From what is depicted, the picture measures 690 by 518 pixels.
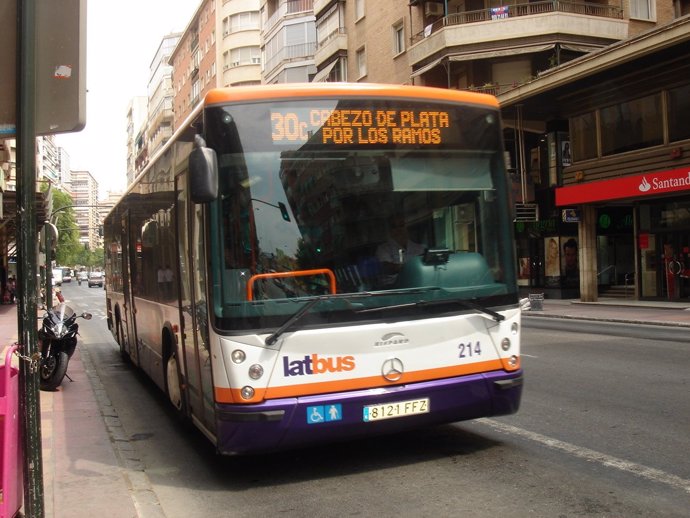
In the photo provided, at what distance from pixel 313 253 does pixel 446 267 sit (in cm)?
105

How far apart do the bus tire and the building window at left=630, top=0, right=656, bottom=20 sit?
27389 millimetres

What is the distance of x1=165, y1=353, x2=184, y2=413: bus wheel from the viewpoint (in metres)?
6.51

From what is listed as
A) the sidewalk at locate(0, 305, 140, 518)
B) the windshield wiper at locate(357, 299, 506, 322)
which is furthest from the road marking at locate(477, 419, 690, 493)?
the sidewalk at locate(0, 305, 140, 518)

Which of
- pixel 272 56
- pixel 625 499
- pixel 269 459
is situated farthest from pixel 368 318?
pixel 272 56

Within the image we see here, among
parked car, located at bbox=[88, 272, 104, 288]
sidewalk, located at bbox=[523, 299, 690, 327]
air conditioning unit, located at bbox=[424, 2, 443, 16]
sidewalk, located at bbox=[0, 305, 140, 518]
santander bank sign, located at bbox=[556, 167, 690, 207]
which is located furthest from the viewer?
parked car, located at bbox=[88, 272, 104, 288]

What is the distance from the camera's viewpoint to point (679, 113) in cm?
2061

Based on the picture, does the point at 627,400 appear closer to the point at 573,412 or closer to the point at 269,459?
the point at 573,412

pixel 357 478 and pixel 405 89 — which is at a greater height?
pixel 405 89

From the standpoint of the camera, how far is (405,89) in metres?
5.21

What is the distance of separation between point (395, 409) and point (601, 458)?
1.66 meters

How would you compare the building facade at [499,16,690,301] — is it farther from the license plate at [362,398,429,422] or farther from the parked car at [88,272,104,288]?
the parked car at [88,272,104,288]

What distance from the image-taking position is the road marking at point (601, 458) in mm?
4617

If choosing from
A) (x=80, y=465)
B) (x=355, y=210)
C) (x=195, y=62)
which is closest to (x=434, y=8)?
(x=355, y=210)

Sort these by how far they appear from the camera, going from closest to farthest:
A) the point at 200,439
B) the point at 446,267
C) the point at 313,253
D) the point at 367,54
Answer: the point at 313,253 < the point at 446,267 < the point at 200,439 < the point at 367,54
